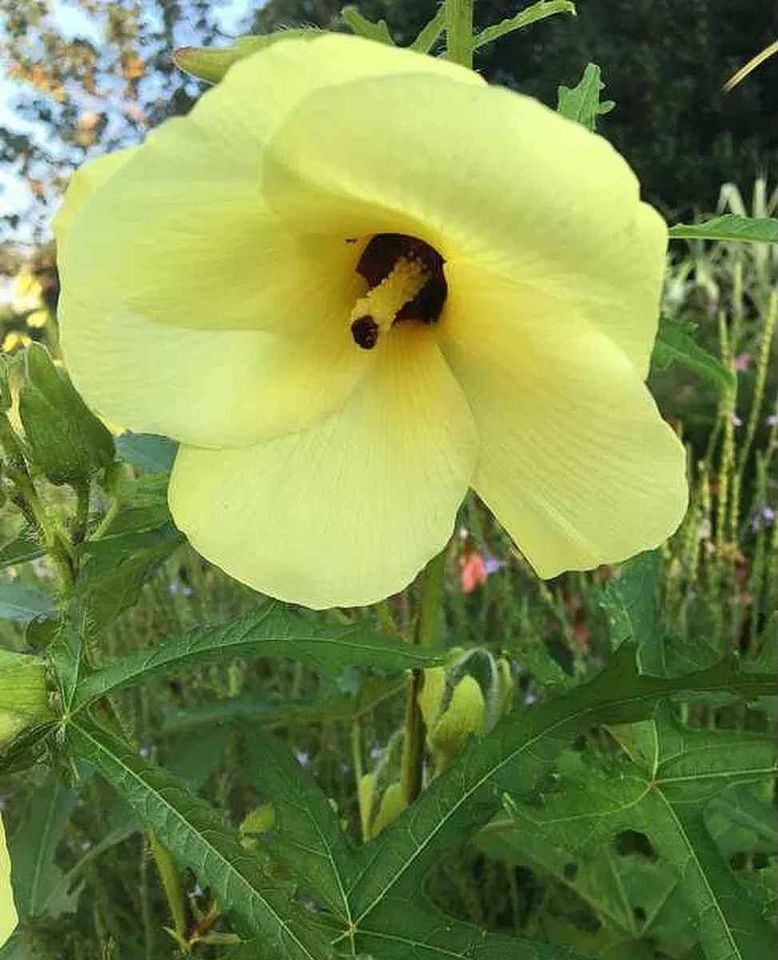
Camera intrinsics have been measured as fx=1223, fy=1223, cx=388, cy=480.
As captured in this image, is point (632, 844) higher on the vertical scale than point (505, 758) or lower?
lower

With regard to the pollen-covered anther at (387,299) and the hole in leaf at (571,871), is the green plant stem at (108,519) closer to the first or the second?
the pollen-covered anther at (387,299)

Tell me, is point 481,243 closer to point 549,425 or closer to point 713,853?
point 549,425

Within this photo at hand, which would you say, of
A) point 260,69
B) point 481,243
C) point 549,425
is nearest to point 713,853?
point 549,425

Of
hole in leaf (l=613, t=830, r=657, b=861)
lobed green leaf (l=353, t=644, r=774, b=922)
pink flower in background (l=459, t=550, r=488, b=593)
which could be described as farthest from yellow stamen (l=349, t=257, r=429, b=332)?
pink flower in background (l=459, t=550, r=488, b=593)

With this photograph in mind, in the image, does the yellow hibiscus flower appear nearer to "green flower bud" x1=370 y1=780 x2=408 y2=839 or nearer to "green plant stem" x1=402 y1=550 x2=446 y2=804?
"green plant stem" x1=402 y1=550 x2=446 y2=804

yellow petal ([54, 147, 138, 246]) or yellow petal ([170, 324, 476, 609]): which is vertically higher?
yellow petal ([54, 147, 138, 246])

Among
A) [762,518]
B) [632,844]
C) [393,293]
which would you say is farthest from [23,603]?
[762,518]

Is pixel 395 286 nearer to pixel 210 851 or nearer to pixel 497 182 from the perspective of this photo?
pixel 497 182

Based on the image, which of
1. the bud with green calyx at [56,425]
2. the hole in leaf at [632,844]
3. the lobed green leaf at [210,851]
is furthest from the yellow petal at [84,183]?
the hole in leaf at [632,844]
